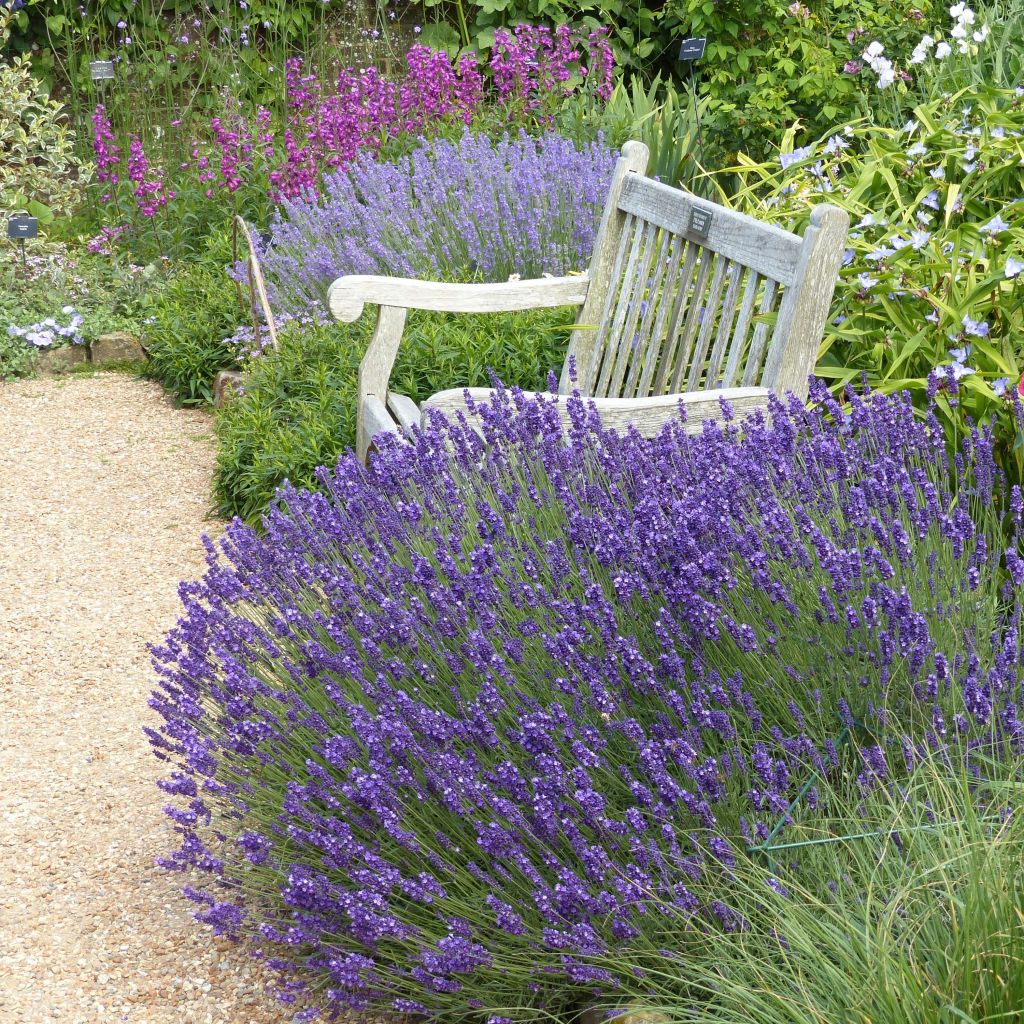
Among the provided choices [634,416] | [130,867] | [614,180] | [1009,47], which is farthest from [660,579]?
[1009,47]

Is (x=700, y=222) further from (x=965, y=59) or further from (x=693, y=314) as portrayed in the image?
(x=965, y=59)

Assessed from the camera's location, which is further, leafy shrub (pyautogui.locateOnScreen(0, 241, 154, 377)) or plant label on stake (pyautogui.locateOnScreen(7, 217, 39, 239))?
leafy shrub (pyautogui.locateOnScreen(0, 241, 154, 377))


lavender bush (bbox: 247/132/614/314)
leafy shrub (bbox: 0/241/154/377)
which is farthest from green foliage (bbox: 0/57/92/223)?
lavender bush (bbox: 247/132/614/314)

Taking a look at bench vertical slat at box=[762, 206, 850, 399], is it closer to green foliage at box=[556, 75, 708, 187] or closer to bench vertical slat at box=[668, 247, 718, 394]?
bench vertical slat at box=[668, 247, 718, 394]

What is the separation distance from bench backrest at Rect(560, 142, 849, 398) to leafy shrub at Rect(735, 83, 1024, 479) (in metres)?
0.26

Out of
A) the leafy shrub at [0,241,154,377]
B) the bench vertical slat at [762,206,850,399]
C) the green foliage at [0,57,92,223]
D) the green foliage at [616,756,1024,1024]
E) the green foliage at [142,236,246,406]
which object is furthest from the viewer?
the green foliage at [0,57,92,223]

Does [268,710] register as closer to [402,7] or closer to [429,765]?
[429,765]

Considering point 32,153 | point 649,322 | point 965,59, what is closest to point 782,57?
point 965,59

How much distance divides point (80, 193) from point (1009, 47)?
5398mm

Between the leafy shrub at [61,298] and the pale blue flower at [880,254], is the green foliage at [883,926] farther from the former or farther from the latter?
the leafy shrub at [61,298]

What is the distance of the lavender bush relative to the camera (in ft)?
15.7

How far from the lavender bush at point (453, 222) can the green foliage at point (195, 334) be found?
0.28 meters

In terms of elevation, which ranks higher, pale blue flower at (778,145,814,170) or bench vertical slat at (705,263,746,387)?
pale blue flower at (778,145,814,170)

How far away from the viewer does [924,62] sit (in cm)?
500
